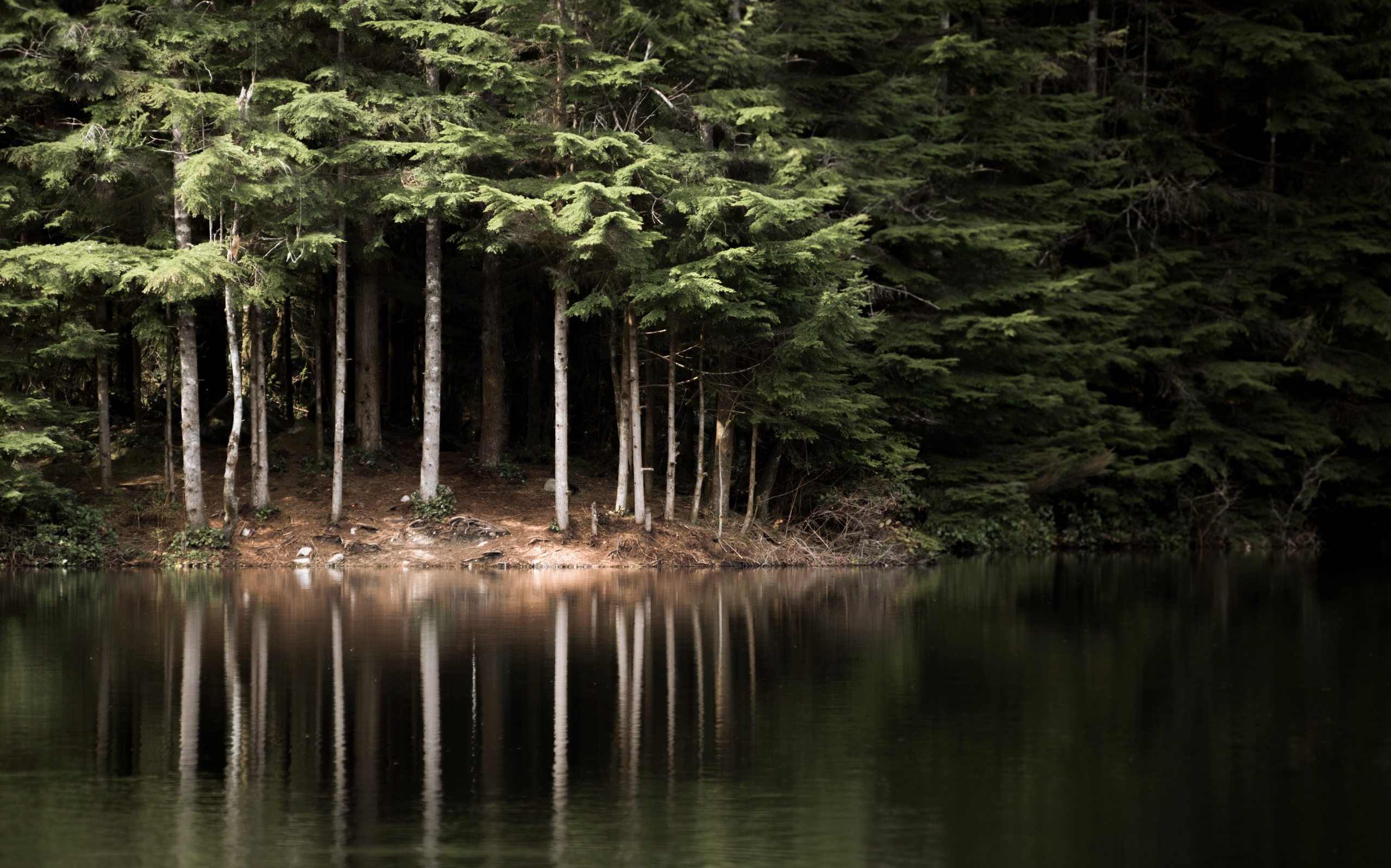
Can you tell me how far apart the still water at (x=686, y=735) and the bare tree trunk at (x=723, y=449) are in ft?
28.9

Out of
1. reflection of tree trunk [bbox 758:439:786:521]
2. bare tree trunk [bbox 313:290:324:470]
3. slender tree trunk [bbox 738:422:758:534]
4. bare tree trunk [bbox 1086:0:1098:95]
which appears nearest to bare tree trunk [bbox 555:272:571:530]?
slender tree trunk [bbox 738:422:758:534]

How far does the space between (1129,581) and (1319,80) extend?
1647cm

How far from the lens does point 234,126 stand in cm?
2422

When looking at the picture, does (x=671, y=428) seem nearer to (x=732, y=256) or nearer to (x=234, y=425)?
(x=732, y=256)

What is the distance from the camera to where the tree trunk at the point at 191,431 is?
24.8m

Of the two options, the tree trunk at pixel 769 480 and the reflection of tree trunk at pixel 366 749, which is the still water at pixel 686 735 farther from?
the tree trunk at pixel 769 480

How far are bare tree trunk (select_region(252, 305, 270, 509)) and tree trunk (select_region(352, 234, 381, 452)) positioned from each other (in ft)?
9.56

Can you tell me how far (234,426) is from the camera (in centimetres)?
2436

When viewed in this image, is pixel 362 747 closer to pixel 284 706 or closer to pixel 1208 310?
pixel 284 706

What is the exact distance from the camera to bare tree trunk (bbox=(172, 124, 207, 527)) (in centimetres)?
2469

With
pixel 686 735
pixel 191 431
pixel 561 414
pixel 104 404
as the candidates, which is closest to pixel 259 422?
pixel 191 431

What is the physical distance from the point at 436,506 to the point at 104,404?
22.3 feet

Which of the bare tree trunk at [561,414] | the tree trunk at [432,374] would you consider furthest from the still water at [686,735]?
the tree trunk at [432,374]

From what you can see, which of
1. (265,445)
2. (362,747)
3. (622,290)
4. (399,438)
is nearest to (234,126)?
(265,445)
